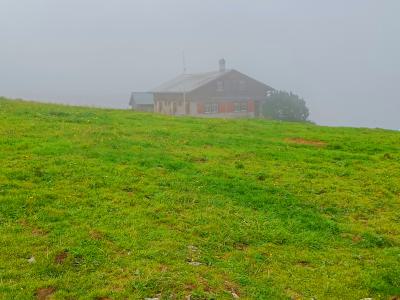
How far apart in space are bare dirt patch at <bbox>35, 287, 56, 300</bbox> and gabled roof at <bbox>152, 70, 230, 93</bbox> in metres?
72.0

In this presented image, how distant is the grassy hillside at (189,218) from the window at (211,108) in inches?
2334

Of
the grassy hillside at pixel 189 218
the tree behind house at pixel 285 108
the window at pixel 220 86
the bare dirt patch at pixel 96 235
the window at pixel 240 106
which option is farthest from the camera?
the window at pixel 240 106

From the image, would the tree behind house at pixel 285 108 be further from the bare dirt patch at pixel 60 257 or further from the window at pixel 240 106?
the bare dirt patch at pixel 60 257

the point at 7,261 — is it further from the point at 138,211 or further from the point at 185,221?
the point at 185,221

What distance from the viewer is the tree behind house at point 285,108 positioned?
261ft

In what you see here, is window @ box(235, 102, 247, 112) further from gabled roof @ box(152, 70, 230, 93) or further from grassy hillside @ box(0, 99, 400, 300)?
grassy hillside @ box(0, 99, 400, 300)

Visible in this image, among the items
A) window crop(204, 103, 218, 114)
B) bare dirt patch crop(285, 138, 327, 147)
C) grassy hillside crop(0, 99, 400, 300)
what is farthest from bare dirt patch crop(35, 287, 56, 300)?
window crop(204, 103, 218, 114)

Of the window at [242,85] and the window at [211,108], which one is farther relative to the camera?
the window at [242,85]

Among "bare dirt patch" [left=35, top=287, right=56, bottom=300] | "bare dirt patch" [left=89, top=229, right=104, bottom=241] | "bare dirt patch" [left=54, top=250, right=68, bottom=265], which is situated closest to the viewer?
"bare dirt patch" [left=35, top=287, right=56, bottom=300]

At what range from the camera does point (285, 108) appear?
260 ft

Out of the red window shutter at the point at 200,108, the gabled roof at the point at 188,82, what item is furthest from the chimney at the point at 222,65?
the red window shutter at the point at 200,108

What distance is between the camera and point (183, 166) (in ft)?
55.0

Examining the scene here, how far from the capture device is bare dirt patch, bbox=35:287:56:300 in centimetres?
838

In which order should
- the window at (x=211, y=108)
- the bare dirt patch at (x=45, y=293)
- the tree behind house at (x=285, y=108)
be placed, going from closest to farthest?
the bare dirt patch at (x=45, y=293) → the tree behind house at (x=285, y=108) → the window at (x=211, y=108)
